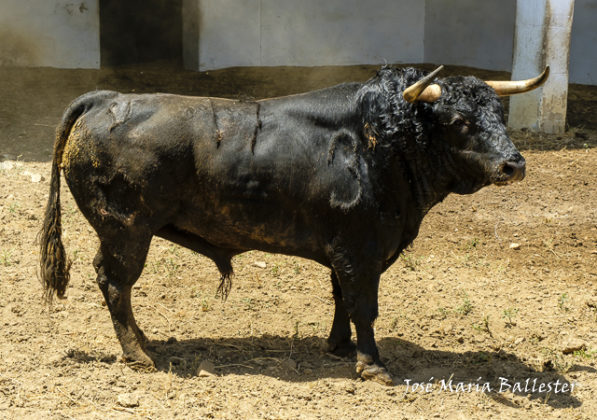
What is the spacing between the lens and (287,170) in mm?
5086

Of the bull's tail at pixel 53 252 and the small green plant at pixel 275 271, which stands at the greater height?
the bull's tail at pixel 53 252

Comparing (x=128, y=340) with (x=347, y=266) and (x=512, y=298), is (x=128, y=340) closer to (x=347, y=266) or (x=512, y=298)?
(x=347, y=266)

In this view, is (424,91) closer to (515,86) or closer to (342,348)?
(515,86)

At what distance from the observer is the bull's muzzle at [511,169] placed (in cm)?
473

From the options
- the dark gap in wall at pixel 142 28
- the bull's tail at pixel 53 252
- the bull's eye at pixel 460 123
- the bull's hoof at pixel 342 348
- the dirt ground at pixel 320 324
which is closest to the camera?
the bull's eye at pixel 460 123

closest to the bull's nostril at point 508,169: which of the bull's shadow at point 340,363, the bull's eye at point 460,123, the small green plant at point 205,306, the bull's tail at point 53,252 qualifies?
the bull's eye at point 460,123

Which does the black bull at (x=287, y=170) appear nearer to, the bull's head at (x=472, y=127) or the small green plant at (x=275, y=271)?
the bull's head at (x=472, y=127)

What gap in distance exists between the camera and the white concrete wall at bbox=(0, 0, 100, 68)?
1088 cm

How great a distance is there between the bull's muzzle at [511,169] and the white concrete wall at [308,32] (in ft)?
24.9

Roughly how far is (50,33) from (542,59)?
242 inches

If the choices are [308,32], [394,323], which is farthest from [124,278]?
[308,32]

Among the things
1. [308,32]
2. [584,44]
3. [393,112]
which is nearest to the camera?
[393,112]

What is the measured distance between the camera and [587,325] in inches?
242

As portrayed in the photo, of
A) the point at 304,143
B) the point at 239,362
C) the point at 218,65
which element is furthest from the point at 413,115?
the point at 218,65
